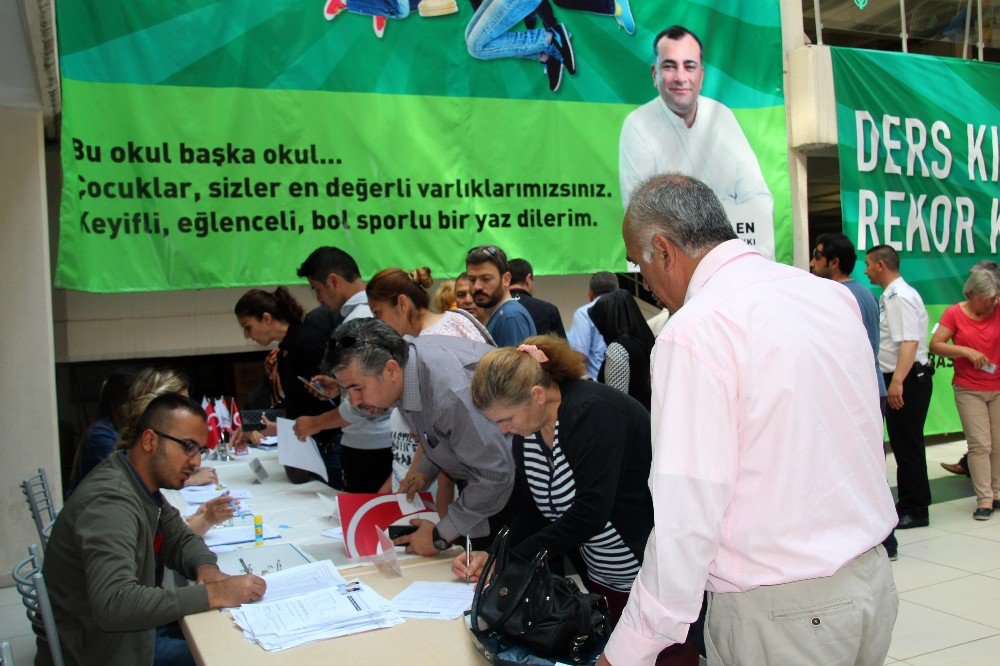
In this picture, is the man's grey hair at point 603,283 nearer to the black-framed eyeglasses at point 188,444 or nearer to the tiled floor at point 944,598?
the tiled floor at point 944,598

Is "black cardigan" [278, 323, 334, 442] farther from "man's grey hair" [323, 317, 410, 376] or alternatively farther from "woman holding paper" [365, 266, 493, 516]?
"man's grey hair" [323, 317, 410, 376]

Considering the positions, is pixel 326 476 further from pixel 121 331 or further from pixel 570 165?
pixel 570 165

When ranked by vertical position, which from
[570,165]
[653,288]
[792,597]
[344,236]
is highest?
[570,165]


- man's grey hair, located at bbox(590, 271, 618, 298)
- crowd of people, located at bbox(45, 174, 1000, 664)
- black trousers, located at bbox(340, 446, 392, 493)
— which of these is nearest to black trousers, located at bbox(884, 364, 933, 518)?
crowd of people, located at bbox(45, 174, 1000, 664)

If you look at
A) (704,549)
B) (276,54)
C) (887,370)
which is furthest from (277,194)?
(704,549)

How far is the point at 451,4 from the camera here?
5414mm

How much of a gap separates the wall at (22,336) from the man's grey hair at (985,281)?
196 inches

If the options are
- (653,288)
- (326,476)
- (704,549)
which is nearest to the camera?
(704,549)

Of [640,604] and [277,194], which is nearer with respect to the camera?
[640,604]

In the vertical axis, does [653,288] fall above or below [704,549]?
above

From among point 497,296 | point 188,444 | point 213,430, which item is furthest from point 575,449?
point 213,430

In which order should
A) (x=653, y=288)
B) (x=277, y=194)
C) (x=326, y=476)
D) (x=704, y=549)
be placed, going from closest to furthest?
(x=704, y=549), (x=653, y=288), (x=326, y=476), (x=277, y=194)

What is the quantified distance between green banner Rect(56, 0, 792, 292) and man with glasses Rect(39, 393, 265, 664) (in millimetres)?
2652

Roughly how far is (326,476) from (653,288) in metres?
2.36
